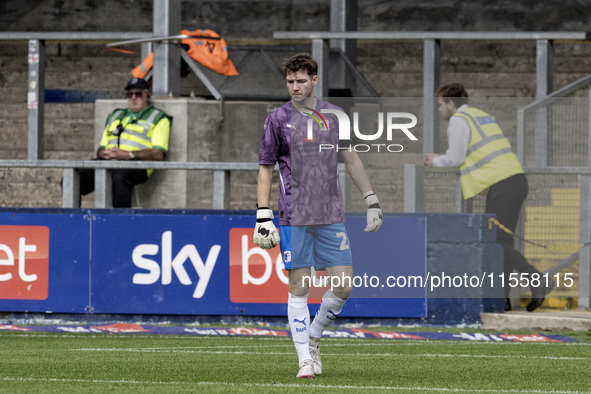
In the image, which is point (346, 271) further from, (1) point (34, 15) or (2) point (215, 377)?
(1) point (34, 15)

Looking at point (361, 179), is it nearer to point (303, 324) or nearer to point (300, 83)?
point (300, 83)

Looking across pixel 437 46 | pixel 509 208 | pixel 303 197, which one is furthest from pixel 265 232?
pixel 437 46

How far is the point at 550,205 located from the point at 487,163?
0.78 meters

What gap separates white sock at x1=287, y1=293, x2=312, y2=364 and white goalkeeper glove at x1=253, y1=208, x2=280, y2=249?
0.43 m

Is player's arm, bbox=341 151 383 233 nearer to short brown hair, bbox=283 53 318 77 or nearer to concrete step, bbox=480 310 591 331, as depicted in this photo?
short brown hair, bbox=283 53 318 77

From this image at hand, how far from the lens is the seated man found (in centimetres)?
1273

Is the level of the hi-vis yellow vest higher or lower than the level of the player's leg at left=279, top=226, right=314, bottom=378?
higher

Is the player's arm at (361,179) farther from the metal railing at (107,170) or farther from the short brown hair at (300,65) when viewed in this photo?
the metal railing at (107,170)

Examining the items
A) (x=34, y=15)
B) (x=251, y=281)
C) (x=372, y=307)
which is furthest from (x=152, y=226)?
(x=34, y=15)

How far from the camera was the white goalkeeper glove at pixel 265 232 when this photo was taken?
7.82 m

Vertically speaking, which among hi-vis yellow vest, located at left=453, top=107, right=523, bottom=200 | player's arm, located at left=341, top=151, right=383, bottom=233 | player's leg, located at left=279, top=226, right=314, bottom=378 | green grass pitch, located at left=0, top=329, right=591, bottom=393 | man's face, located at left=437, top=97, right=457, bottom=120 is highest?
man's face, located at left=437, top=97, right=457, bottom=120

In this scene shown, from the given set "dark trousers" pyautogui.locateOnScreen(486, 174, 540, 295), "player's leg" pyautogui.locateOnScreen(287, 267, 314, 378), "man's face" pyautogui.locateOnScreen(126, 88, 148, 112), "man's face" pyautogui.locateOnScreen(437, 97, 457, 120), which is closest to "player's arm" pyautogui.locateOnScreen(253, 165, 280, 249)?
"player's leg" pyautogui.locateOnScreen(287, 267, 314, 378)

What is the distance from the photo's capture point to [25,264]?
40.3 ft

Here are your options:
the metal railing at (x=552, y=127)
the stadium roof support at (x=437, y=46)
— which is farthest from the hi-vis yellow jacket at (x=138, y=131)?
the metal railing at (x=552, y=127)
